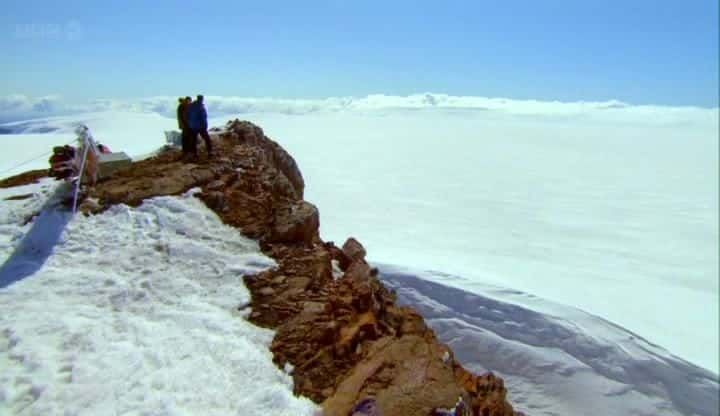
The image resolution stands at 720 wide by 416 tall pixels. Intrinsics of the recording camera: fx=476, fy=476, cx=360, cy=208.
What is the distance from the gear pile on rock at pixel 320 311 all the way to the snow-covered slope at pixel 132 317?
25 cm

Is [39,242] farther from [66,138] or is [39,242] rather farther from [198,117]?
[66,138]

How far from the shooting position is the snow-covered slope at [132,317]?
4.27 meters

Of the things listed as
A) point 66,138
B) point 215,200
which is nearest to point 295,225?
point 215,200

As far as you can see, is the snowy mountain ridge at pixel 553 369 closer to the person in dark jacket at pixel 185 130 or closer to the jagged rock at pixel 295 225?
the person in dark jacket at pixel 185 130

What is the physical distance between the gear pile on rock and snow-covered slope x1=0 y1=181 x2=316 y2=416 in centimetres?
25

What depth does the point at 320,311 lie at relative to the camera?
18.6 ft

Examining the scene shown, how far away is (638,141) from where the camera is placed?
75.9 metres

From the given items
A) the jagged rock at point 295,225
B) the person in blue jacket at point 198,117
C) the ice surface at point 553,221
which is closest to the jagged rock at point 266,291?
the jagged rock at point 295,225

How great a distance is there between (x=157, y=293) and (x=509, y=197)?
102ft

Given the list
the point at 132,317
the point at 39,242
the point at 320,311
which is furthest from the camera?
the point at 39,242

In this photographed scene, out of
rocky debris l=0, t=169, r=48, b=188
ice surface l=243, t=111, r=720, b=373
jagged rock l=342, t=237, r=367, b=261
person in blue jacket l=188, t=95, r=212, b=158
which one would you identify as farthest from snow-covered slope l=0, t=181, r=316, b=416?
ice surface l=243, t=111, r=720, b=373

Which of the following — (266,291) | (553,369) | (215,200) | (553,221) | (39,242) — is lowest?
(553,369)

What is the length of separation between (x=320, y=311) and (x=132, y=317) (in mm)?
2122

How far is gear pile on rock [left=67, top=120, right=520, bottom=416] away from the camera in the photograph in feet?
15.1
